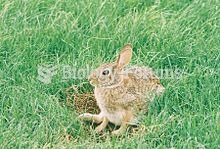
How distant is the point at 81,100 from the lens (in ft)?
18.2

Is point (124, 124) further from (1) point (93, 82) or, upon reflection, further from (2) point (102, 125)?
(1) point (93, 82)

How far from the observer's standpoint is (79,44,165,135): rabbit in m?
5.29

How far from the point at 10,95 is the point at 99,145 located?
2.67 ft

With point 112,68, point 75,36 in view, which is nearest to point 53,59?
point 75,36

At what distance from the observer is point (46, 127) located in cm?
511

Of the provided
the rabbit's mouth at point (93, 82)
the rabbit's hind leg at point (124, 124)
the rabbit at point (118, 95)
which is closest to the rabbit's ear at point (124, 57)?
the rabbit at point (118, 95)

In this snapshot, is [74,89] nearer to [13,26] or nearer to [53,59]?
[53,59]

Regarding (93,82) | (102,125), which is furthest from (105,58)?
(102,125)

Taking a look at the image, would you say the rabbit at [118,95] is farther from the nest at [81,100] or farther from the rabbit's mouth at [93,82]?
the nest at [81,100]

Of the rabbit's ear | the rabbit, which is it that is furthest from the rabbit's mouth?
the rabbit's ear

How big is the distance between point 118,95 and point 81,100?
368mm

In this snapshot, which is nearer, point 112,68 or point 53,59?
point 112,68

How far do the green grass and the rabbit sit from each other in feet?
0.32

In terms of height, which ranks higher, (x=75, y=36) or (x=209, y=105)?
(x=75, y=36)
